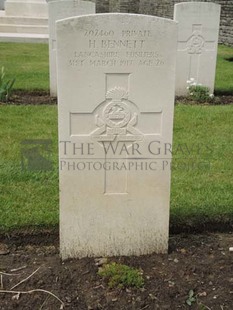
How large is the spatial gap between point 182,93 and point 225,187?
396 cm

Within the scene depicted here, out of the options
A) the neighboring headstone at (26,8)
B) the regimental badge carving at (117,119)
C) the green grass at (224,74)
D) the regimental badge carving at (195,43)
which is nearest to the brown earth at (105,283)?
the regimental badge carving at (117,119)

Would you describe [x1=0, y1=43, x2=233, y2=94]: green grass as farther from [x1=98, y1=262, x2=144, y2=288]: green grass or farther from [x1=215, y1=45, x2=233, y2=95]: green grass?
[x1=98, y1=262, x2=144, y2=288]: green grass

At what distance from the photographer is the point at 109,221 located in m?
2.93

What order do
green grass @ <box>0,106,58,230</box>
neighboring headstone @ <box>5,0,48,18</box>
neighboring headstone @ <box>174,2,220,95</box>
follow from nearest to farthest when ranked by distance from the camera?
green grass @ <box>0,106,58,230</box> < neighboring headstone @ <box>174,2,220,95</box> < neighboring headstone @ <box>5,0,48,18</box>

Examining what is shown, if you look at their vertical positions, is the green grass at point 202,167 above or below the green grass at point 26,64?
below

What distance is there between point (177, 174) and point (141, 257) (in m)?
1.40

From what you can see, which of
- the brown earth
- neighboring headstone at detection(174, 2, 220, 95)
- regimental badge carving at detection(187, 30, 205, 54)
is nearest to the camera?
the brown earth

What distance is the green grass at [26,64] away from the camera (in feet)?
26.4

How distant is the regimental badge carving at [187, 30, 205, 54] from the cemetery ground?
7.47 feet

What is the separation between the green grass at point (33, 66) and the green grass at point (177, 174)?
1780 mm

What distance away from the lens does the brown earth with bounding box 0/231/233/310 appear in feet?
8.47

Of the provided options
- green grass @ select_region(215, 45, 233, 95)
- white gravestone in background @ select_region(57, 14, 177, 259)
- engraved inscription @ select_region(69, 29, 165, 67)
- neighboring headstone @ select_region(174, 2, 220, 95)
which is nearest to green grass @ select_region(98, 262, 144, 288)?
white gravestone in background @ select_region(57, 14, 177, 259)

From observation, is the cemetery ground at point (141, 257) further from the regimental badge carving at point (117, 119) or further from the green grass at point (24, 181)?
the regimental badge carving at point (117, 119)

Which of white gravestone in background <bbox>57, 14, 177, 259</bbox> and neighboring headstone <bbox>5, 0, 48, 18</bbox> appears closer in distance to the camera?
white gravestone in background <bbox>57, 14, 177, 259</bbox>
